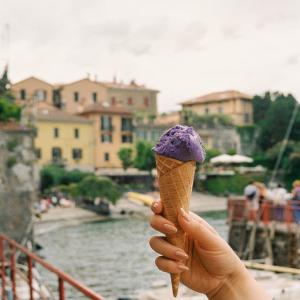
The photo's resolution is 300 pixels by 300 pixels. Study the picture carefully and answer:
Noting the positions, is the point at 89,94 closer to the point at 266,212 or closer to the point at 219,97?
the point at 219,97

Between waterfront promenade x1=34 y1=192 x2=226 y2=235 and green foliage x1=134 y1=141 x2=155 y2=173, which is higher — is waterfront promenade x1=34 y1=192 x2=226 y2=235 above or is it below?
below

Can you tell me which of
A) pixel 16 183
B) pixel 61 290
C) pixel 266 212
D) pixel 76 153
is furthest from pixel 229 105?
pixel 61 290

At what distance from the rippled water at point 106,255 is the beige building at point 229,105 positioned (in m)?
36.8

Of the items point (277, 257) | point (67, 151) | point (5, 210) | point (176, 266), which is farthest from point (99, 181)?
point (176, 266)

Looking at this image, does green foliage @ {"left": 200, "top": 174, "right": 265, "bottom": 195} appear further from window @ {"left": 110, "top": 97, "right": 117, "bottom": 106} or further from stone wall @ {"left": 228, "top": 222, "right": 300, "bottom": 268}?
stone wall @ {"left": 228, "top": 222, "right": 300, "bottom": 268}

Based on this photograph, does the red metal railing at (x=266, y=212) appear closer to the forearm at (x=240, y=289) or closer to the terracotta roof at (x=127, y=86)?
the forearm at (x=240, y=289)

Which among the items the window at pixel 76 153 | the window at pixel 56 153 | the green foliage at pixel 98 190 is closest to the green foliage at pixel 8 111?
the green foliage at pixel 98 190

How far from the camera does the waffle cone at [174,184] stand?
1.55 meters

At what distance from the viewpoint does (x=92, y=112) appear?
59.2 meters

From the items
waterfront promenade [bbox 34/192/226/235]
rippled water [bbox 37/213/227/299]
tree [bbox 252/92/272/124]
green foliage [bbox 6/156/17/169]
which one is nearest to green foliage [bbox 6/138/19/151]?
green foliage [bbox 6/156/17/169]

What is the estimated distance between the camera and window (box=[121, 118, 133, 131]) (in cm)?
6066

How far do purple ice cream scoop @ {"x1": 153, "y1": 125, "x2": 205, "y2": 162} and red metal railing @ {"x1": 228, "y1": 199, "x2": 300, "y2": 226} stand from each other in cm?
1317

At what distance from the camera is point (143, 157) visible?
51.8m

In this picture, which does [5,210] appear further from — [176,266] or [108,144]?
[108,144]
